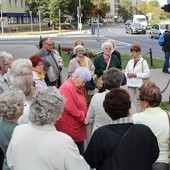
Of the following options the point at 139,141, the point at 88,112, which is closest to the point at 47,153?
the point at 139,141

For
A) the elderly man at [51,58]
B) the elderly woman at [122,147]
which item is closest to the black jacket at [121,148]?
the elderly woman at [122,147]

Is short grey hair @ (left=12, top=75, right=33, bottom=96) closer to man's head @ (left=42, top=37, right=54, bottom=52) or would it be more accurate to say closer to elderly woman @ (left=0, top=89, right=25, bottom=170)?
elderly woman @ (left=0, top=89, right=25, bottom=170)

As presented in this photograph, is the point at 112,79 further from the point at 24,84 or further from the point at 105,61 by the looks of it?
the point at 105,61

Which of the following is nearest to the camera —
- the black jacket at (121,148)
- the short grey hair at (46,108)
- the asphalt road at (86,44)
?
the short grey hair at (46,108)

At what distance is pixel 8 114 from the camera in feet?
14.5

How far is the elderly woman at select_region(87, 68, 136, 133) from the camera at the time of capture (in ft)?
18.3

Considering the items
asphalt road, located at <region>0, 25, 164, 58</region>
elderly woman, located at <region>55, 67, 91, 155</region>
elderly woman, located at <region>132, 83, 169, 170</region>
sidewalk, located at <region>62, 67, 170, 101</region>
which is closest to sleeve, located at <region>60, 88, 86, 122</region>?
elderly woman, located at <region>55, 67, 91, 155</region>

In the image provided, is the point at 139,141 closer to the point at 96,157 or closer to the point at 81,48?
the point at 96,157

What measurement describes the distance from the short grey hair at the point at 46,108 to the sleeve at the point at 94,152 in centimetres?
42

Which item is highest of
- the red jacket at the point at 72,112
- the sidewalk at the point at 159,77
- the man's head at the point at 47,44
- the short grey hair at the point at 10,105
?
the man's head at the point at 47,44

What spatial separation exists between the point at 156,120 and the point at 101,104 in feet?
3.08

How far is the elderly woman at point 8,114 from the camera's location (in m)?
4.41

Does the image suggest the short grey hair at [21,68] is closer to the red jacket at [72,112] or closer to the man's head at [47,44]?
the red jacket at [72,112]

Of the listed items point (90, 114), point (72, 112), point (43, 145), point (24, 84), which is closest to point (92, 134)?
point (43, 145)
